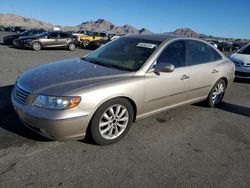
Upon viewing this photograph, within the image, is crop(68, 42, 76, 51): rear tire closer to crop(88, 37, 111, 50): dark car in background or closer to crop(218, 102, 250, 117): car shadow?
crop(88, 37, 111, 50): dark car in background

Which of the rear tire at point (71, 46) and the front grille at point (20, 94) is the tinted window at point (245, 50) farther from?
the rear tire at point (71, 46)

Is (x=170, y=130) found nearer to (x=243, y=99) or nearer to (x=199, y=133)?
(x=199, y=133)

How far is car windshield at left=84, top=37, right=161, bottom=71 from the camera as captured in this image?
4.34 m

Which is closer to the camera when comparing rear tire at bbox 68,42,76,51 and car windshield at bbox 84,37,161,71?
car windshield at bbox 84,37,161,71

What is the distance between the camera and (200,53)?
536 cm

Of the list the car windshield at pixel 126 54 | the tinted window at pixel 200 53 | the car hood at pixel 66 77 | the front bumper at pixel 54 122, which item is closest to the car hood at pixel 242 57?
the tinted window at pixel 200 53

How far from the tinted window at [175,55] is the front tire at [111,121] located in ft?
3.43

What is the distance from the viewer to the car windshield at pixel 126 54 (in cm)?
434

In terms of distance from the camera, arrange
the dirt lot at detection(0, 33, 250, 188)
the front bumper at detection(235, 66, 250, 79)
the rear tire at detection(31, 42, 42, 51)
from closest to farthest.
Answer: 1. the dirt lot at detection(0, 33, 250, 188)
2. the front bumper at detection(235, 66, 250, 79)
3. the rear tire at detection(31, 42, 42, 51)

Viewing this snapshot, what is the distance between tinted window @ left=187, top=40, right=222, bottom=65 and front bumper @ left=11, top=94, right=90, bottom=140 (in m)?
2.50

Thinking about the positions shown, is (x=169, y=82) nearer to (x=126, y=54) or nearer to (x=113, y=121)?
(x=126, y=54)

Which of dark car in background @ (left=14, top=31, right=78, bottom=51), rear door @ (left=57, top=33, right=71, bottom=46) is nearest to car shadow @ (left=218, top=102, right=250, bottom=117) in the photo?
dark car in background @ (left=14, top=31, right=78, bottom=51)

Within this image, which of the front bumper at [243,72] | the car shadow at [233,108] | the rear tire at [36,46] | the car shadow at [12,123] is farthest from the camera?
the rear tire at [36,46]

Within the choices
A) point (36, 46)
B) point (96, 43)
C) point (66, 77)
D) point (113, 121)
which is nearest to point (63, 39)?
point (36, 46)
